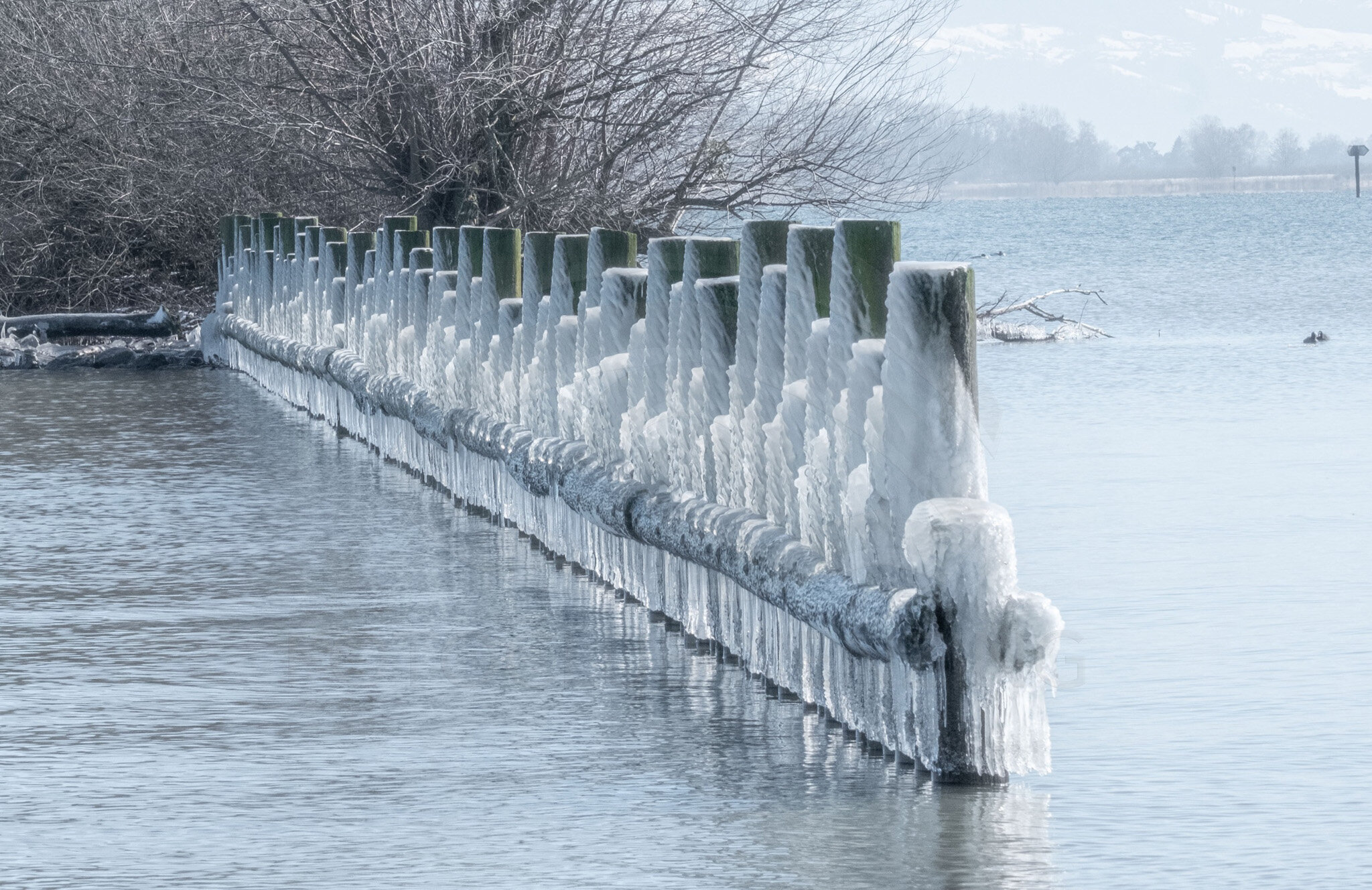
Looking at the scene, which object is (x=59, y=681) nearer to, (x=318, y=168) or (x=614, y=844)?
(x=614, y=844)

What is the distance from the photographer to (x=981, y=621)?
539 centimetres

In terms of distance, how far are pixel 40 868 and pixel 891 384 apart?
7.27 ft

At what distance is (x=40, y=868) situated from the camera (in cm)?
495

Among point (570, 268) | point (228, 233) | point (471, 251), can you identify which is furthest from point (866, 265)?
point (228, 233)

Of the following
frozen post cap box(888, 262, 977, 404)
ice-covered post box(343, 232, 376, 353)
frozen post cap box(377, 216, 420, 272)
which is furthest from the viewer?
ice-covered post box(343, 232, 376, 353)

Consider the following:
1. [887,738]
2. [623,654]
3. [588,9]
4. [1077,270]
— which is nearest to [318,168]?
[588,9]

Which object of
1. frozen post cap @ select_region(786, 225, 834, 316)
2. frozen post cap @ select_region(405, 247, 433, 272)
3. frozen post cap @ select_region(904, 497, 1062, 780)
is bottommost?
frozen post cap @ select_region(904, 497, 1062, 780)

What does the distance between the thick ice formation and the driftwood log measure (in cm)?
1290

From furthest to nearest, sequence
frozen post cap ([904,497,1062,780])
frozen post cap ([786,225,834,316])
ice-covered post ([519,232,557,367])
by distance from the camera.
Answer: ice-covered post ([519,232,557,367]) < frozen post cap ([786,225,834,316]) < frozen post cap ([904,497,1062,780])

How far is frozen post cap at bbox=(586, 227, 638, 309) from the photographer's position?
905 cm

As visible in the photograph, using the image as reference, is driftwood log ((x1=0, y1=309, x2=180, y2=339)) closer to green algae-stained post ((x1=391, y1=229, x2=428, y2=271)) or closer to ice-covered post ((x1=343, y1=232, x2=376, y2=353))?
ice-covered post ((x1=343, y1=232, x2=376, y2=353))

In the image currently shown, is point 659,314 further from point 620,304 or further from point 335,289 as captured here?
point 335,289

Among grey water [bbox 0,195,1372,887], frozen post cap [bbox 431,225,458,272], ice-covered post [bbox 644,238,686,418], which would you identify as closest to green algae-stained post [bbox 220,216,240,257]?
grey water [bbox 0,195,1372,887]

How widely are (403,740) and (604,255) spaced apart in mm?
3327
